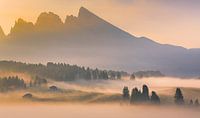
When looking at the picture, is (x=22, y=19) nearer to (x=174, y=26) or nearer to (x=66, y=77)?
(x=66, y=77)

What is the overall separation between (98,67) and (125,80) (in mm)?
364

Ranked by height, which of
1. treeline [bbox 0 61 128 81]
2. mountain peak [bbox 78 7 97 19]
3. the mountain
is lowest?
treeline [bbox 0 61 128 81]

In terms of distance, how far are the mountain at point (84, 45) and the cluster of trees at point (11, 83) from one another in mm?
257

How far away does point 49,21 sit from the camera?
24.1ft

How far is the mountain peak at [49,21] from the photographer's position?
290 inches

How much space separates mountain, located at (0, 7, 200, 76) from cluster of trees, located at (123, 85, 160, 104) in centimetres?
26

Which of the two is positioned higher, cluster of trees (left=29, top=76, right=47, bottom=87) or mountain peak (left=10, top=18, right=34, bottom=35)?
mountain peak (left=10, top=18, right=34, bottom=35)

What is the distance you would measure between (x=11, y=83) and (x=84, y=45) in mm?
1006

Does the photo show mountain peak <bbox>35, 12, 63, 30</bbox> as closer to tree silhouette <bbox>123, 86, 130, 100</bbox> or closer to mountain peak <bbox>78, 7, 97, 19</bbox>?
mountain peak <bbox>78, 7, 97, 19</bbox>

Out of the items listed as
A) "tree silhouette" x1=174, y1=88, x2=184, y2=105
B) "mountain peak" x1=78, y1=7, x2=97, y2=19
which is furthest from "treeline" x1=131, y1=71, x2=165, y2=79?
"mountain peak" x1=78, y1=7, x2=97, y2=19

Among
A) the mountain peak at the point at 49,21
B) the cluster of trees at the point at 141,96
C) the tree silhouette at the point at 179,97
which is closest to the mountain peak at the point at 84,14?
the mountain peak at the point at 49,21

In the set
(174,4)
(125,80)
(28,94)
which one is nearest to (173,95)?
(125,80)

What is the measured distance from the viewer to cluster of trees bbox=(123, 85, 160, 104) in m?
7.17

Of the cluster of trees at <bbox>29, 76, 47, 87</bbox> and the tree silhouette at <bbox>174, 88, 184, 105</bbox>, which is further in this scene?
the cluster of trees at <bbox>29, 76, 47, 87</bbox>
